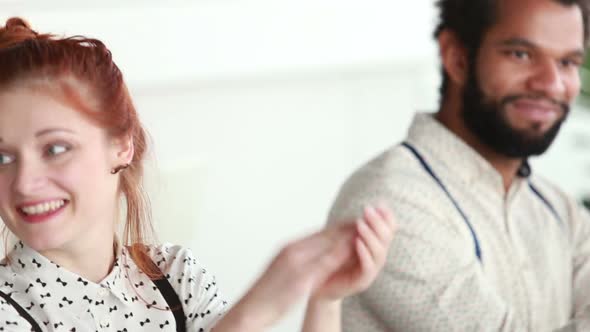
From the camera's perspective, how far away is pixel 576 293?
5.44 ft

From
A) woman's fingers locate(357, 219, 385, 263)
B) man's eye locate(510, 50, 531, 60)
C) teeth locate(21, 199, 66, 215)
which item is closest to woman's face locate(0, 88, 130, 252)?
teeth locate(21, 199, 66, 215)

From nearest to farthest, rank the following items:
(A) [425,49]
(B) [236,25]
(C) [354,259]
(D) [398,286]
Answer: (C) [354,259], (D) [398,286], (B) [236,25], (A) [425,49]

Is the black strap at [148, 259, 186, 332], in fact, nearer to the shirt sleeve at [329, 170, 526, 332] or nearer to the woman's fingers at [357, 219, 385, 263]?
the woman's fingers at [357, 219, 385, 263]

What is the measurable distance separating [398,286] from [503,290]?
185 mm

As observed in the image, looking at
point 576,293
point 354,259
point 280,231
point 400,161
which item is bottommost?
point 280,231

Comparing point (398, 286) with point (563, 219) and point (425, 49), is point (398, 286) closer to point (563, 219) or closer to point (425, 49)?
point (563, 219)

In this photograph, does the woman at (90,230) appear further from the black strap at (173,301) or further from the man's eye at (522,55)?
the man's eye at (522,55)

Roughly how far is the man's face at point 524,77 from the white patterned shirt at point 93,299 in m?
0.74

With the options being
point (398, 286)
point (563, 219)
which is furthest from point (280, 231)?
point (398, 286)

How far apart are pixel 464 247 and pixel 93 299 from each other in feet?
2.23

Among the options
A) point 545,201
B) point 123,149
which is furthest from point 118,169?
point 545,201

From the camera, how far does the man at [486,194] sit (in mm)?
1447

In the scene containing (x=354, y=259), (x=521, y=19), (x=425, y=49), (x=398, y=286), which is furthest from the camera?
(x=425, y=49)

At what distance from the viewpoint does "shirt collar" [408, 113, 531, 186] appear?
160 centimetres
